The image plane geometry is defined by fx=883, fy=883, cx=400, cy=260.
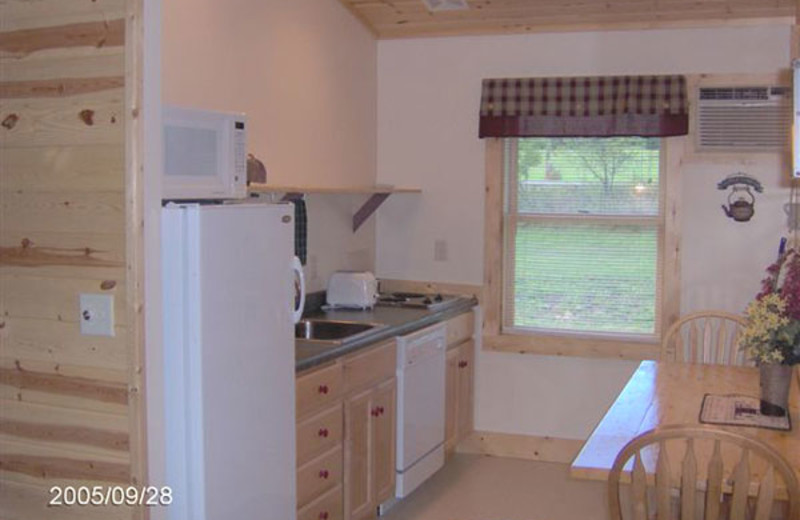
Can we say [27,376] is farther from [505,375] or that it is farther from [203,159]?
[505,375]

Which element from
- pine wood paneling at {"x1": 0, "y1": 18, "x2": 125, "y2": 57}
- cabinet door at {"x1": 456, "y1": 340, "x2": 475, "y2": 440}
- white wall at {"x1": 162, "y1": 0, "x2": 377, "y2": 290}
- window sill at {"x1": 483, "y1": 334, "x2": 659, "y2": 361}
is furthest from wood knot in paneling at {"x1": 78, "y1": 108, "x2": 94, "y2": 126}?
window sill at {"x1": 483, "y1": 334, "x2": 659, "y2": 361}

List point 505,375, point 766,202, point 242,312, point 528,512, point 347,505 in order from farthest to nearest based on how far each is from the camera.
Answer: point 505,375, point 766,202, point 528,512, point 347,505, point 242,312

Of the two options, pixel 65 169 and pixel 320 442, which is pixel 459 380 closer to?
pixel 320 442

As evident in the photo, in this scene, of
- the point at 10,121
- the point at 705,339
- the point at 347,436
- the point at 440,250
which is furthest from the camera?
the point at 440,250

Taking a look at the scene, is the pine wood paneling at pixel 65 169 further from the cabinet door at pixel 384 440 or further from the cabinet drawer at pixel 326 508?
the cabinet door at pixel 384 440

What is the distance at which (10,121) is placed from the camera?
2562 millimetres

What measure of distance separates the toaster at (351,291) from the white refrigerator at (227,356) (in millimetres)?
1575

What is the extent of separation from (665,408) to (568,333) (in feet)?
6.70

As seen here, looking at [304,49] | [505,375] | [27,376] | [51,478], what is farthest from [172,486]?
[505,375]

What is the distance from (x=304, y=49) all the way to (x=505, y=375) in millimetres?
2198

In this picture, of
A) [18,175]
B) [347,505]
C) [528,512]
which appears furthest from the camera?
[528,512]

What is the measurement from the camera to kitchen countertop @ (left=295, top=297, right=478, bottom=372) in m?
3.37

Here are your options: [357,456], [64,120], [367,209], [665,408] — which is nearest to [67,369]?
[64,120]

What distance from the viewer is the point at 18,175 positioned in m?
2.56
